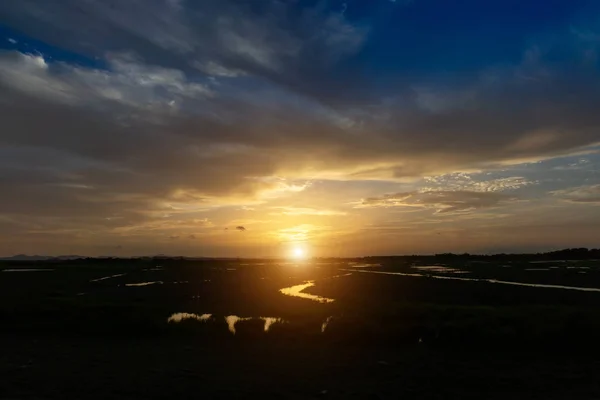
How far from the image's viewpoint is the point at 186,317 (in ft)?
117

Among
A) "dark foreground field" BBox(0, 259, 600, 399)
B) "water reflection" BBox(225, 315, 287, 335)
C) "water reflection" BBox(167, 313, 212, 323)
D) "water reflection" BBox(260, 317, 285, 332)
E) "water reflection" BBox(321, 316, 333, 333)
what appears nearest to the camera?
"dark foreground field" BBox(0, 259, 600, 399)

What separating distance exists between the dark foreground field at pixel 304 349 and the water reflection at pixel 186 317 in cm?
22

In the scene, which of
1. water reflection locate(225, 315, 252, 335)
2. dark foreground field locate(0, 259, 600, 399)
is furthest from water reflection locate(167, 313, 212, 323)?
water reflection locate(225, 315, 252, 335)

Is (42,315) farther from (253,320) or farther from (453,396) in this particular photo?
(453,396)

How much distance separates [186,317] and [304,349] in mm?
12893

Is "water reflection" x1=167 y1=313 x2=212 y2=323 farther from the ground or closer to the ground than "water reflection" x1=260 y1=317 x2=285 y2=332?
farther from the ground

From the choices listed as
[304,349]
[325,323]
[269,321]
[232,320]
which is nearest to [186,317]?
[232,320]

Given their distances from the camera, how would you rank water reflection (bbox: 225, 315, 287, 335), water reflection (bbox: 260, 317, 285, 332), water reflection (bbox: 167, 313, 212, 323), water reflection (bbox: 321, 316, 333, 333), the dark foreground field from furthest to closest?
water reflection (bbox: 167, 313, 212, 323), water reflection (bbox: 260, 317, 285, 332), water reflection (bbox: 225, 315, 287, 335), water reflection (bbox: 321, 316, 333, 333), the dark foreground field

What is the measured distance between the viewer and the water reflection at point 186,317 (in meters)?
34.3

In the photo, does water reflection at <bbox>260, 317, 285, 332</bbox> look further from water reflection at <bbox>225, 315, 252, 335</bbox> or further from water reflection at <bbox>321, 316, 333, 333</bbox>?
water reflection at <bbox>321, 316, 333, 333</bbox>

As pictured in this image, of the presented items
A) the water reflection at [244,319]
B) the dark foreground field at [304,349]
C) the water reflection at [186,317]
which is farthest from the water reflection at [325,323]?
the water reflection at [186,317]

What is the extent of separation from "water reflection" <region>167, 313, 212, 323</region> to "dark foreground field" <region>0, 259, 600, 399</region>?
0.22 m

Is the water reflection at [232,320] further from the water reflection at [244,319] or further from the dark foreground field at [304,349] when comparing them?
the dark foreground field at [304,349]

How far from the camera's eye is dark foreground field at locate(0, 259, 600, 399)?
769 inches
